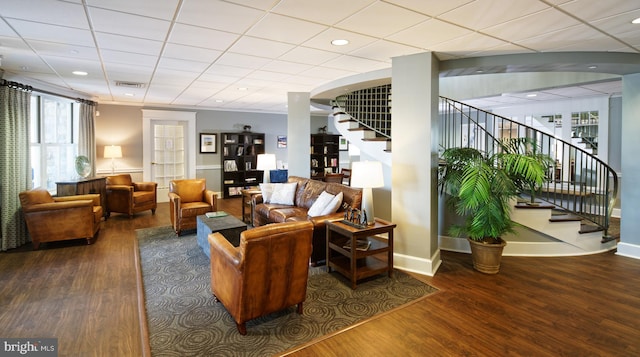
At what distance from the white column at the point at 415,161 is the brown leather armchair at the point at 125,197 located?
5.17 metres

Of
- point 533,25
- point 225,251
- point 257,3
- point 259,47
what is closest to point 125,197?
point 259,47

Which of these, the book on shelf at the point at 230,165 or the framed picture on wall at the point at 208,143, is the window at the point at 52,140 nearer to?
the framed picture on wall at the point at 208,143

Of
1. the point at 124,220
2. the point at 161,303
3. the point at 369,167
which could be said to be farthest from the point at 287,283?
the point at 124,220

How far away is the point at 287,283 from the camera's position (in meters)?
2.47

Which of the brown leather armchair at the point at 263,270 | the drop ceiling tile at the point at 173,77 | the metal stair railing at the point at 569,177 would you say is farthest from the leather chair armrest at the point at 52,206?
the metal stair railing at the point at 569,177

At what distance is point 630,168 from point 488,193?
241 centimetres

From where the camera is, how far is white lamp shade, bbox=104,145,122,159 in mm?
6781

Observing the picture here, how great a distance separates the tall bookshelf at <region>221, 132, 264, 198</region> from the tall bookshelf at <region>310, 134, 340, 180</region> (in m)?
1.58

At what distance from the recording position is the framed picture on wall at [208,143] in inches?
326

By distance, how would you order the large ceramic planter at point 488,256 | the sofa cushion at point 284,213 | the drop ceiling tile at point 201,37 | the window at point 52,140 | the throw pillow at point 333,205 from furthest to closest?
the window at point 52,140
the sofa cushion at point 284,213
the throw pillow at point 333,205
the large ceramic planter at point 488,256
the drop ceiling tile at point 201,37

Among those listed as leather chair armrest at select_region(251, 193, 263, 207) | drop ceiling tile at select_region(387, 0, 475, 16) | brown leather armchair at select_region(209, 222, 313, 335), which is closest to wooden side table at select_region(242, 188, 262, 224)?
leather chair armrest at select_region(251, 193, 263, 207)

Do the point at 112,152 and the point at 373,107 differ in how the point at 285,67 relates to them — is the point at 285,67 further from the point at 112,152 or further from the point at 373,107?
the point at 112,152

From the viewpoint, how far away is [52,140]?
5680mm

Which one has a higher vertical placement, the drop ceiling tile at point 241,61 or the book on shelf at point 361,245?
the drop ceiling tile at point 241,61
